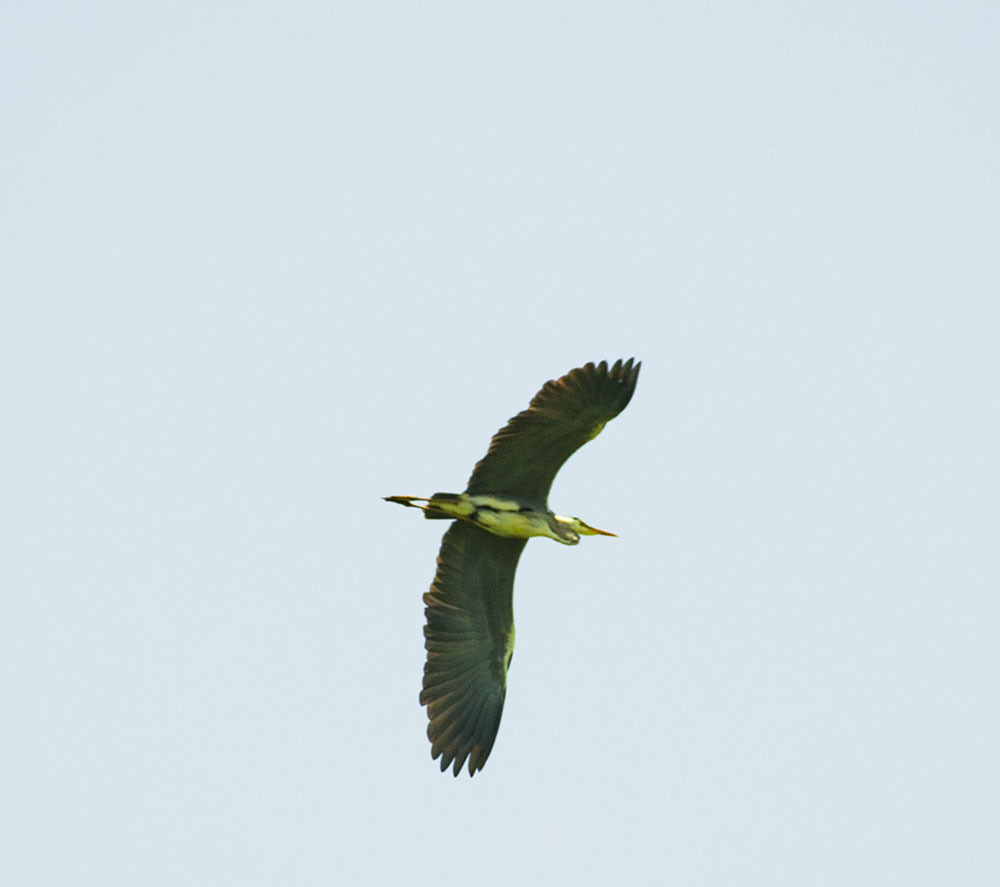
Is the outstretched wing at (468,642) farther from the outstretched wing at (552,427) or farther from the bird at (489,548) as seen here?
the outstretched wing at (552,427)

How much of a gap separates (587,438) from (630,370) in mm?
679

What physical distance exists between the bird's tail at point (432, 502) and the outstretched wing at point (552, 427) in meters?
0.23

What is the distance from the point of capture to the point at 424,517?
500 inches

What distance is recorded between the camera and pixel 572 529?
514 inches

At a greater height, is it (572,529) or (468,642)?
(572,529)

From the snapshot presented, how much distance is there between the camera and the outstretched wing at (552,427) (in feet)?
39.0

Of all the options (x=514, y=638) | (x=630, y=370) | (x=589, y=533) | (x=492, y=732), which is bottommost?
(x=492, y=732)

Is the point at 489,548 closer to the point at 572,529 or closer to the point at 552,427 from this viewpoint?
the point at 572,529

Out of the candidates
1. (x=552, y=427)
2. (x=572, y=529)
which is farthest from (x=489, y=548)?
(x=552, y=427)

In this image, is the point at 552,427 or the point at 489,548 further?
the point at 489,548

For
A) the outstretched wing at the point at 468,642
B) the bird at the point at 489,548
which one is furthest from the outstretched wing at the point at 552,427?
the outstretched wing at the point at 468,642

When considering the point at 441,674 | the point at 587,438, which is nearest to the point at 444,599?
the point at 441,674

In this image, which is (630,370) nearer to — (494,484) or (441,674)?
(494,484)

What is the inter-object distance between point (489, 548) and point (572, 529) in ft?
2.45
